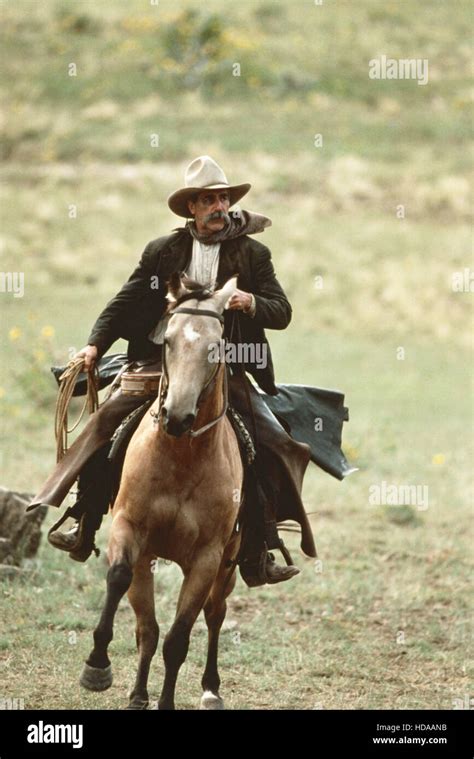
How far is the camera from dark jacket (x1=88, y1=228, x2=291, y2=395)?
7445 mm

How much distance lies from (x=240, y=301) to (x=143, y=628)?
1.99m

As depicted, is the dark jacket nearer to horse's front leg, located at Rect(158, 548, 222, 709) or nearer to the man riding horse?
the man riding horse

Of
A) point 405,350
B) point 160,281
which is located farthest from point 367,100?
point 160,281

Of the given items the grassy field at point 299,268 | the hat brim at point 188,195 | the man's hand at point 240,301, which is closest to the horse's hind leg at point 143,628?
the grassy field at point 299,268

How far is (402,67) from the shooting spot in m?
45.4

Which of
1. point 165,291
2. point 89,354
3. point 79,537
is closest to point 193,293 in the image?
point 165,291

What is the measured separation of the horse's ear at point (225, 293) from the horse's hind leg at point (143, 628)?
161 cm

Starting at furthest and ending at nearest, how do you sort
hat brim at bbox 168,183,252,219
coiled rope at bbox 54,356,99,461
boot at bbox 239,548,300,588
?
boot at bbox 239,548,300,588
coiled rope at bbox 54,356,99,461
hat brim at bbox 168,183,252,219

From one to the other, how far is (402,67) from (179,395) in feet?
134

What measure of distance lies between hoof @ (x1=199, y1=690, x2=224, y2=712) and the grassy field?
12.2 inches

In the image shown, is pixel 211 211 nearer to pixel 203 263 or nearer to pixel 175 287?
pixel 203 263

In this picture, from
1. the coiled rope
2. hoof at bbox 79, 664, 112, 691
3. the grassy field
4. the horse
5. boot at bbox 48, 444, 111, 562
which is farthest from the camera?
the grassy field

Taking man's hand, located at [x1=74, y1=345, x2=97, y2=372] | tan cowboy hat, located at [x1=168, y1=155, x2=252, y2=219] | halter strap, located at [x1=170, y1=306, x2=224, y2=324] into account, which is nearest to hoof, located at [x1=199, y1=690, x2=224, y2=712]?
man's hand, located at [x1=74, y1=345, x2=97, y2=372]

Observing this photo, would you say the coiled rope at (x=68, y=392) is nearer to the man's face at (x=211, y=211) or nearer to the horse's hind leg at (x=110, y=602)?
the man's face at (x=211, y=211)
